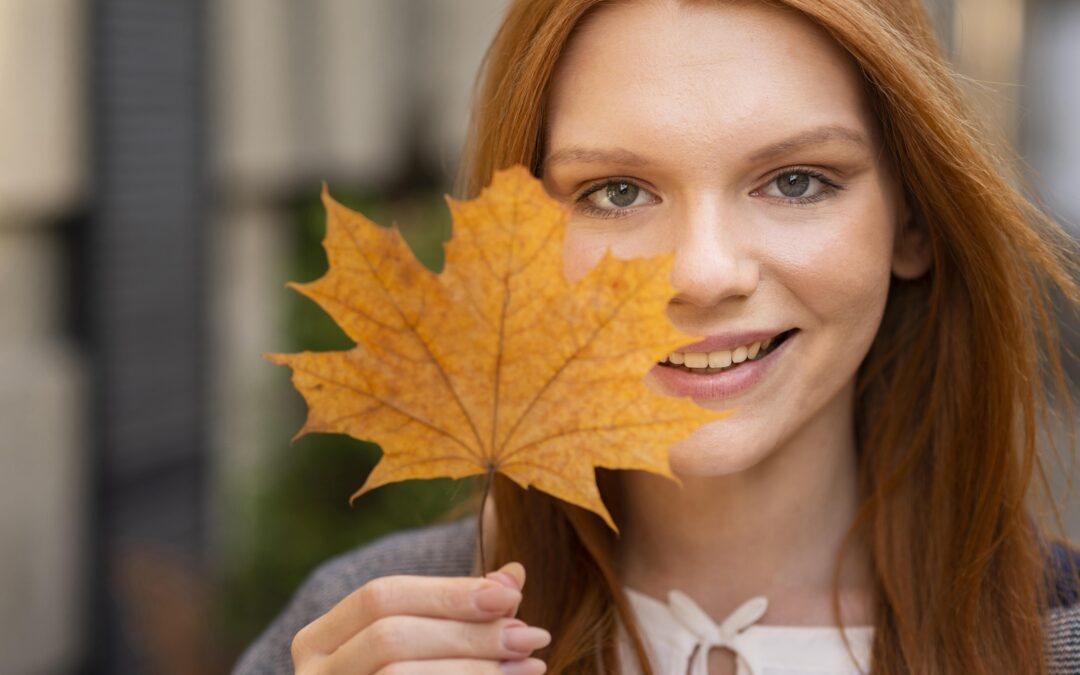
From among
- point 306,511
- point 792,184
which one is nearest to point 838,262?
point 792,184

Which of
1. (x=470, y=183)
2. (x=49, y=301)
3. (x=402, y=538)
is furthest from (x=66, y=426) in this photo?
Answer: (x=470, y=183)

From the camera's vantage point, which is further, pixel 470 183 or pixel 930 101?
pixel 470 183

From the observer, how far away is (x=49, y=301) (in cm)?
339

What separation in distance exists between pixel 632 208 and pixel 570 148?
0.31 feet

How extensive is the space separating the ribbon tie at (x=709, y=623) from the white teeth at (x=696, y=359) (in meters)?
0.33

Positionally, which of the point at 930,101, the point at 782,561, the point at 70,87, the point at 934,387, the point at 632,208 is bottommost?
the point at 782,561

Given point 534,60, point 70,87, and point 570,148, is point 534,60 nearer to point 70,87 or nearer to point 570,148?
point 570,148

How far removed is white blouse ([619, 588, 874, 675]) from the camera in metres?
1.44

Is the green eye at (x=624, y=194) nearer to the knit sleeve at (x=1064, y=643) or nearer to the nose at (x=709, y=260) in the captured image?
the nose at (x=709, y=260)

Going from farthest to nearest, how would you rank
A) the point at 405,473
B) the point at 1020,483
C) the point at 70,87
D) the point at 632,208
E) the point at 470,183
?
the point at 70,87 < the point at 470,183 < the point at 1020,483 < the point at 632,208 < the point at 405,473

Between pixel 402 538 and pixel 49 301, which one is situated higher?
pixel 49 301

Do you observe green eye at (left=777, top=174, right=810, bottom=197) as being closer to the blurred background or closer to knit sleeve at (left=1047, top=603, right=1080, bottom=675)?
knit sleeve at (left=1047, top=603, right=1080, bottom=675)

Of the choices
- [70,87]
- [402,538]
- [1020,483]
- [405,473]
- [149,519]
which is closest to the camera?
[405,473]

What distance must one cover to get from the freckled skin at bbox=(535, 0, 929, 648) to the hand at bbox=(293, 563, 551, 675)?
319 mm
